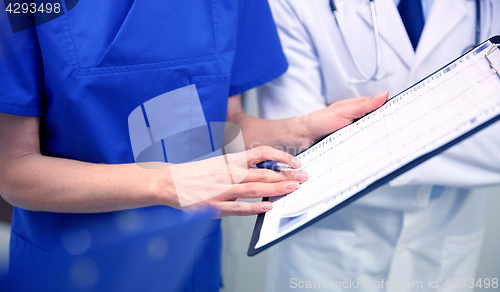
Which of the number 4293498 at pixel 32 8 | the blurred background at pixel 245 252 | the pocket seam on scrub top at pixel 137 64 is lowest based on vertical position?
the blurred background at pixel 245 252

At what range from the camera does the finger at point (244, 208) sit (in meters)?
0.53

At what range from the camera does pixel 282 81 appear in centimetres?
89

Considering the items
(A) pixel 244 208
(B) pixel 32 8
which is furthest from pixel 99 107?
(A) pixel 244 208

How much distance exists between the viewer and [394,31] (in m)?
0.78

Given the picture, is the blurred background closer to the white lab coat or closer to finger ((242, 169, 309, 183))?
the white lab coat

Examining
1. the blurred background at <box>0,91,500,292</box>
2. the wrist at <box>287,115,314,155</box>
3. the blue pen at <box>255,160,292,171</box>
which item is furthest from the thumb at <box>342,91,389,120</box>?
the blurred background at <box>0,91,500,292</box>

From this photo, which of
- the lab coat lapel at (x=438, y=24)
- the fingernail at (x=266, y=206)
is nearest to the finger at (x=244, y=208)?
the fingernail at (x=266, y=206)

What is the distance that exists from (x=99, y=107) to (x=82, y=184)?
0.14 metres

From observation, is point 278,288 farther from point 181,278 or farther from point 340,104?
point 340,104

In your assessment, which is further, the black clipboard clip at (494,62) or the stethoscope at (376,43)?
the stethoscope at (376,43)

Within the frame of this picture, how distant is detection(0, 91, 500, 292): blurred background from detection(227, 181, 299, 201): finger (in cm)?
54

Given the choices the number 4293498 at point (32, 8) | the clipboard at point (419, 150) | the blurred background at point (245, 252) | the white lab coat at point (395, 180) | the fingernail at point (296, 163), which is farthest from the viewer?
the blurred background at point (245, 252)

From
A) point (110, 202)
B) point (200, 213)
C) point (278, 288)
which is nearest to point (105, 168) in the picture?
point (110, 202)

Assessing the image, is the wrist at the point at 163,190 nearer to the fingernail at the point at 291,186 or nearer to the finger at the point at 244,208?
the finger at the point at 244,208
